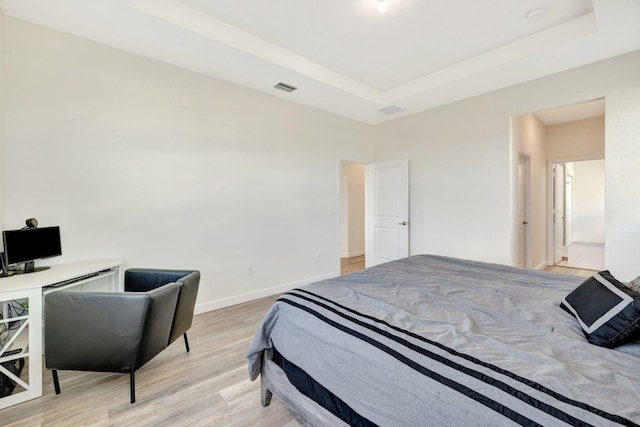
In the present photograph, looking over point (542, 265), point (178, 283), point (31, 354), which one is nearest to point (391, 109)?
point (178, 283)

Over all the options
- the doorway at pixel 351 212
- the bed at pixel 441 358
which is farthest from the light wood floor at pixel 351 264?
the bed at pixel 441 358

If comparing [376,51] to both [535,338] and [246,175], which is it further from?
[535,338]

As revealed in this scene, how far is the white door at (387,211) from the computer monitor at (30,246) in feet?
→ 14.2

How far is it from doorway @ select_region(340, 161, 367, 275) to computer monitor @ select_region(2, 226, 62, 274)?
516 centimetres

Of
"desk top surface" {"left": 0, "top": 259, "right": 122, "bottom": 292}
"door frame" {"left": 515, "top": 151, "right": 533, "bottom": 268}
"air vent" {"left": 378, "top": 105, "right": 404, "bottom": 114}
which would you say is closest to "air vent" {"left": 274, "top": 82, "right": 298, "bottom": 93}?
"air vent" {"left": 378, "top": 105, "right": 404, "bottom": 114}

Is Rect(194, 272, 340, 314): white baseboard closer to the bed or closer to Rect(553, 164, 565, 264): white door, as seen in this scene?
the bed

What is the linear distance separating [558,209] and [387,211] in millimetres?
3945

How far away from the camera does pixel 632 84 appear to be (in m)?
2.83

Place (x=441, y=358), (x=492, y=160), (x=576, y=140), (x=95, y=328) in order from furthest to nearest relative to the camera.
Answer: (x=576, y=140), (x=492, y=160), (x=95, y=328), (x=441, y=358)

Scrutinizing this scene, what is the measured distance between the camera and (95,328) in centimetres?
179

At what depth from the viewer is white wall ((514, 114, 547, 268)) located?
4.50 m

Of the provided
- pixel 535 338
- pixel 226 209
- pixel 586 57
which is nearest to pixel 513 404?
pixel 535 338

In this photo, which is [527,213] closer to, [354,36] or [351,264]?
[351,264]

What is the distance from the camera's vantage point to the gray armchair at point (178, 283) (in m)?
2.16
